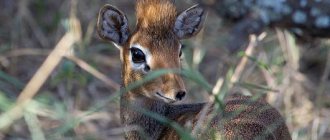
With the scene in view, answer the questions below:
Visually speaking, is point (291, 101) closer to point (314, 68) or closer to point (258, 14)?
point (314, 68)

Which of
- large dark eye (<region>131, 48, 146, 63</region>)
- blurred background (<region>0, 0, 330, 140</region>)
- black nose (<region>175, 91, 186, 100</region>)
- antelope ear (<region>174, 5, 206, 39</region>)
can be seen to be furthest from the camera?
blurred background (<region>0, 0, 330, 140</region>)

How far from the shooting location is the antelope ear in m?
4.61

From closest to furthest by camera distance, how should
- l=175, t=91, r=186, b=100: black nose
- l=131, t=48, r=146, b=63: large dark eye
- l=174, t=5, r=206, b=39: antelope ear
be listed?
l=175, t=91, r=186, b=100: black nose < l=131, t=48, r=146, b=63: large dark eye < l=174, t=5, r=206, b=39: antelope ear

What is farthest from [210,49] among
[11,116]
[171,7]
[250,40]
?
[11,116]

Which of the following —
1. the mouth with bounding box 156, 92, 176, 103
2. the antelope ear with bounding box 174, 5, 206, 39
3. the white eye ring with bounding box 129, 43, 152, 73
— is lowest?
the mouth with bounding box 156, 92, 176, 103

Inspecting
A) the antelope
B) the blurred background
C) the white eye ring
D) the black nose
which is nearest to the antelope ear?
the antelope

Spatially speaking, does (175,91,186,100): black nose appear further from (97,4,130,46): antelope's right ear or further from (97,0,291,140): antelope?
(97,4,130,46): antelope's right ear

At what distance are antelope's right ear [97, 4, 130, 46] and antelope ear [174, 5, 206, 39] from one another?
26cm

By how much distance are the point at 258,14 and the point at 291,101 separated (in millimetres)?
1724

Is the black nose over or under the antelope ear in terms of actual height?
under

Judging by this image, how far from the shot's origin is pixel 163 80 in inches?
166

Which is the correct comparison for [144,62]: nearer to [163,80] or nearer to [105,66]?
[163,80]

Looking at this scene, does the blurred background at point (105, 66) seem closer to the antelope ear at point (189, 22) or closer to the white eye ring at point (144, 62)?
the antelope ear at point (189, 22)

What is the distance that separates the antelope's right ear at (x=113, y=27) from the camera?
182 inches
